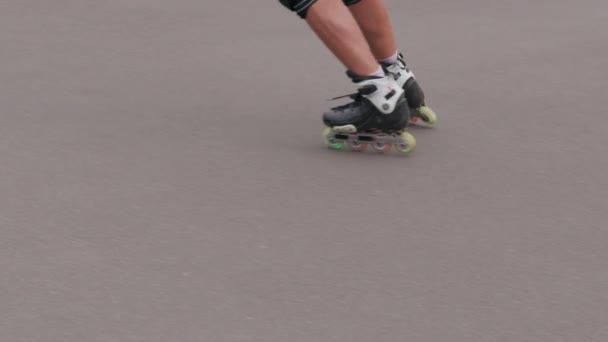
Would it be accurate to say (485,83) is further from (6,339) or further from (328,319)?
(6,339)

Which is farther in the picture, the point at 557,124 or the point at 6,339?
the point at 557,124

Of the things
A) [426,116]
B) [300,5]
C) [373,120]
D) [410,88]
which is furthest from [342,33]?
[426,116]

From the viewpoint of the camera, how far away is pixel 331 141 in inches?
231

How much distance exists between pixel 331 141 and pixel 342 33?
0.54m

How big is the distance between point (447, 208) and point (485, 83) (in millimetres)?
2073

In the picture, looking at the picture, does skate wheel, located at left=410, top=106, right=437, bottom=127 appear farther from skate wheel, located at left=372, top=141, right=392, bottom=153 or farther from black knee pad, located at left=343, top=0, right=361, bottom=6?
black knee pad, located at left=343, top=0, right=361, bottom=6

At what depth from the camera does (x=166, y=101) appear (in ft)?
21.6

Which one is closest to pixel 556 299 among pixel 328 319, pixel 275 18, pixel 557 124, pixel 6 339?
pixel 328 319

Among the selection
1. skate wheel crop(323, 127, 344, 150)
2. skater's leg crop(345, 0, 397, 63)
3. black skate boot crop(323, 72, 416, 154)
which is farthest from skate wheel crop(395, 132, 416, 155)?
skater's leg crop(345, 0, 397, 63)

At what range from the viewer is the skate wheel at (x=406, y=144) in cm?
574

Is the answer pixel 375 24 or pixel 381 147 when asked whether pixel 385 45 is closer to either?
pixel 375 24

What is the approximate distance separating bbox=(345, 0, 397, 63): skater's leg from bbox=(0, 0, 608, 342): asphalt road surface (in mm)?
436

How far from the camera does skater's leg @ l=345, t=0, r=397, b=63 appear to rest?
19.7 feet

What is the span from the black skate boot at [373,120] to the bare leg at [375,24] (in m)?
0.31
